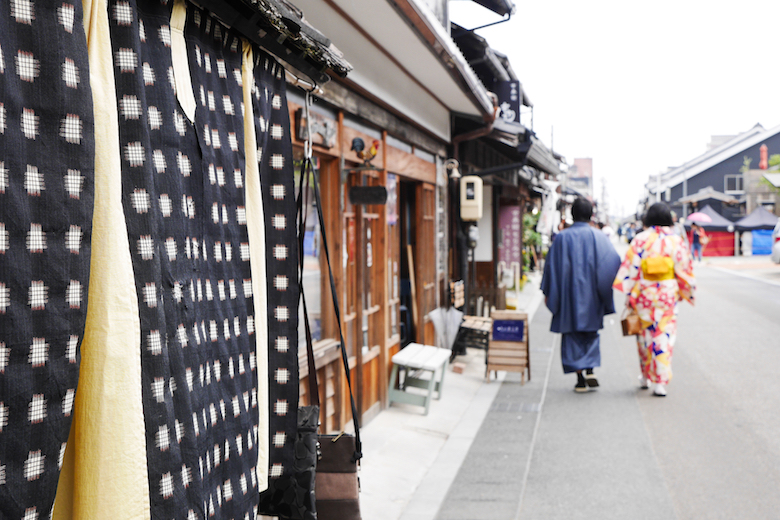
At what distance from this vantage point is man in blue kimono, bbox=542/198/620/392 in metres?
6.91

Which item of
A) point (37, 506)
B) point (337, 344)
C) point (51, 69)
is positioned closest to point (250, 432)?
point (37, 506)

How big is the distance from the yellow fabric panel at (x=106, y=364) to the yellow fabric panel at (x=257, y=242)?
70cm

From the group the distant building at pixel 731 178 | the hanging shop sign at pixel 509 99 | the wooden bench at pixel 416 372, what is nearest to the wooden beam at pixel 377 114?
the wooden bench at pixel 416 372

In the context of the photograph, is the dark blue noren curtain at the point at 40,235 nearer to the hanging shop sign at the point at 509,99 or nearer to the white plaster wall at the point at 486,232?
the hanging shop sign at the point at 509,99

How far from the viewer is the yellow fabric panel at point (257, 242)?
205 cm

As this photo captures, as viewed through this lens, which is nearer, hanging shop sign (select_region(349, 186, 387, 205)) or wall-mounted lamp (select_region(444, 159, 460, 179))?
hanging shop sign (select_region(349, 186, 387, 205))

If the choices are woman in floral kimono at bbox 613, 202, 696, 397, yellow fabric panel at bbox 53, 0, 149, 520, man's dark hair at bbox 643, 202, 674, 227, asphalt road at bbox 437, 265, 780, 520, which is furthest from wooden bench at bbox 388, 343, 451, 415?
yellow fabric panel at bbox 53, 0, 149, 520

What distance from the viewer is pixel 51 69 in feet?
3.90

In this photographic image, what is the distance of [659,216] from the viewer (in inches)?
260

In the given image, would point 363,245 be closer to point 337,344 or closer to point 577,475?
point 337,344

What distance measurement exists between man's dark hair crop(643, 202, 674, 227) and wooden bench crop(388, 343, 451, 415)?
9.18 ft

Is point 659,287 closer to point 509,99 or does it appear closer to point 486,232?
point 486,232

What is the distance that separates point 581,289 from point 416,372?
2285 mm

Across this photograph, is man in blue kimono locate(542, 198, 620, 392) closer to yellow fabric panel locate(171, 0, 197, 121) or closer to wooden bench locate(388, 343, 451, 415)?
wooden bench locate(388, 343, 451, 415)
